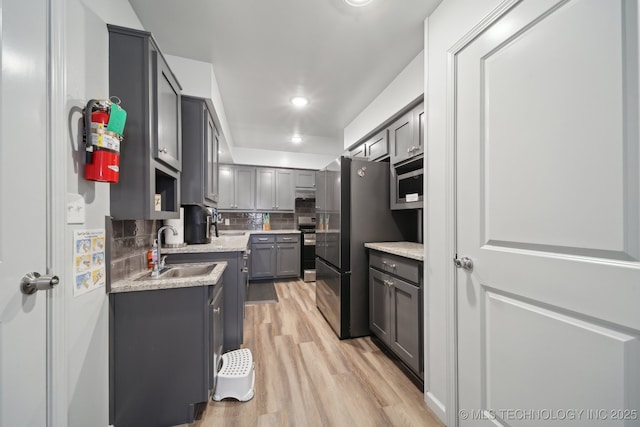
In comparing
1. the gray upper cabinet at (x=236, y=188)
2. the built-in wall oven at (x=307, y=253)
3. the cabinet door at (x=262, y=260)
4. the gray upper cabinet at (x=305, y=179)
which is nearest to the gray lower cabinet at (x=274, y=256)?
the cabinet door at (x=262, y=260)

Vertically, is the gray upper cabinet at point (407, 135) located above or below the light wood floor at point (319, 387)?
above

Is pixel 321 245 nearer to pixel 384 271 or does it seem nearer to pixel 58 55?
pixel 384 271

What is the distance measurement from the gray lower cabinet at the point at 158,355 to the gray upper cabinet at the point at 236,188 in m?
3.26

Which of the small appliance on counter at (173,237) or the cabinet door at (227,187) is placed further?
the cabinet door at (227,187)

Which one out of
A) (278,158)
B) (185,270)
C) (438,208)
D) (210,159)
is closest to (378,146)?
(438,208)

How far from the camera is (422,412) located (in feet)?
4.60

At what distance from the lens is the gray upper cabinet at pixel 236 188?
4.39 m

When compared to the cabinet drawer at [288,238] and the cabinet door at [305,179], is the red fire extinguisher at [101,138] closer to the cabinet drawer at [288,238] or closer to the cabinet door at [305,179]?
the cabinet drawer at [288,238]

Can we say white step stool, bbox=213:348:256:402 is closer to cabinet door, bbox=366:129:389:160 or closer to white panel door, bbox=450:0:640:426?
white panel door, bbox=450:0:640:426

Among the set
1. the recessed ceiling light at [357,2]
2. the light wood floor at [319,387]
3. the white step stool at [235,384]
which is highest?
the recessed ceiling light at [357,2]

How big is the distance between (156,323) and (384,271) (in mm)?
1637

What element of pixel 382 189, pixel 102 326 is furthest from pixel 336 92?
pixel 102 326

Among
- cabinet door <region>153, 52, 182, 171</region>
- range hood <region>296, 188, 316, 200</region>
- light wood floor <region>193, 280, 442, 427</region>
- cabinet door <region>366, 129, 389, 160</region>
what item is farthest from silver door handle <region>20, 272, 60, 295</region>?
range hood <region>296, 188, 316, 200</region>

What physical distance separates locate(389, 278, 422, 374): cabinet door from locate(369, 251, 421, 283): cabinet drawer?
0.20ft
